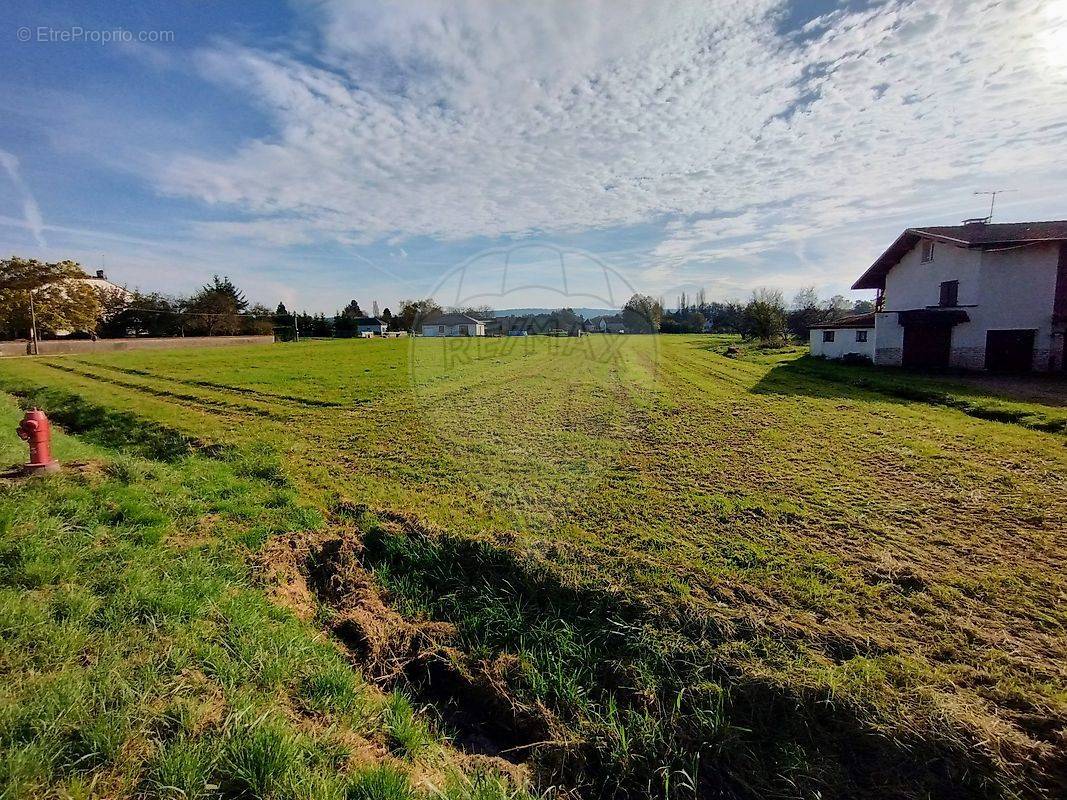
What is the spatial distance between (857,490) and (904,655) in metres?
3.91

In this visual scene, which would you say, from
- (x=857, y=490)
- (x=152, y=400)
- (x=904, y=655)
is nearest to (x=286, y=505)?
(x=904, y=655)

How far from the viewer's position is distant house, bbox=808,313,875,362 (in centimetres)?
2511

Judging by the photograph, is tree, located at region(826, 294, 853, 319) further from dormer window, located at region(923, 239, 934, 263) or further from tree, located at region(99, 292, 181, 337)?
tree, located at region(99, 292, 181, 337)

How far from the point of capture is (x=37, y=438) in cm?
589

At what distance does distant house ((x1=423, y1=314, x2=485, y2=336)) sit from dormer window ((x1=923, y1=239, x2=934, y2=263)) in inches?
927

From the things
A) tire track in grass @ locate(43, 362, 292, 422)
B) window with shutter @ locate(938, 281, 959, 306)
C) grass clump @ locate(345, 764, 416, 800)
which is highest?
window with shutter @ locate(938, 281, 959, 306)

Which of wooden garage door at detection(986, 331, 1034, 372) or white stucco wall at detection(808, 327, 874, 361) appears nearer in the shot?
wooden garage door at detection(986, 331, 1034, 372)

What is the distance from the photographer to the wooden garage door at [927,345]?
21.4 m

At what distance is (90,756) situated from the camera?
2254mm

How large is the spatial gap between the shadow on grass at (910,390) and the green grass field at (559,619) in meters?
4.01

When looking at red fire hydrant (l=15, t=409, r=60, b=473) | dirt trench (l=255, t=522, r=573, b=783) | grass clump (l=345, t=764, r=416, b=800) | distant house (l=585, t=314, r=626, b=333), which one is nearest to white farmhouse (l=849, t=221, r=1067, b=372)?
distant house (l=585, t=314, r=626, b=333)

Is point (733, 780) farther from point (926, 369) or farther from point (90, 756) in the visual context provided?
point (926, 369)

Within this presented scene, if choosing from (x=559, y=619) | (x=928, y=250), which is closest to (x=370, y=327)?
(x=928, y=250)

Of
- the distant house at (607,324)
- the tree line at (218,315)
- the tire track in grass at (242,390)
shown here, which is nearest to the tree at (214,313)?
the tree line at (218,315)
